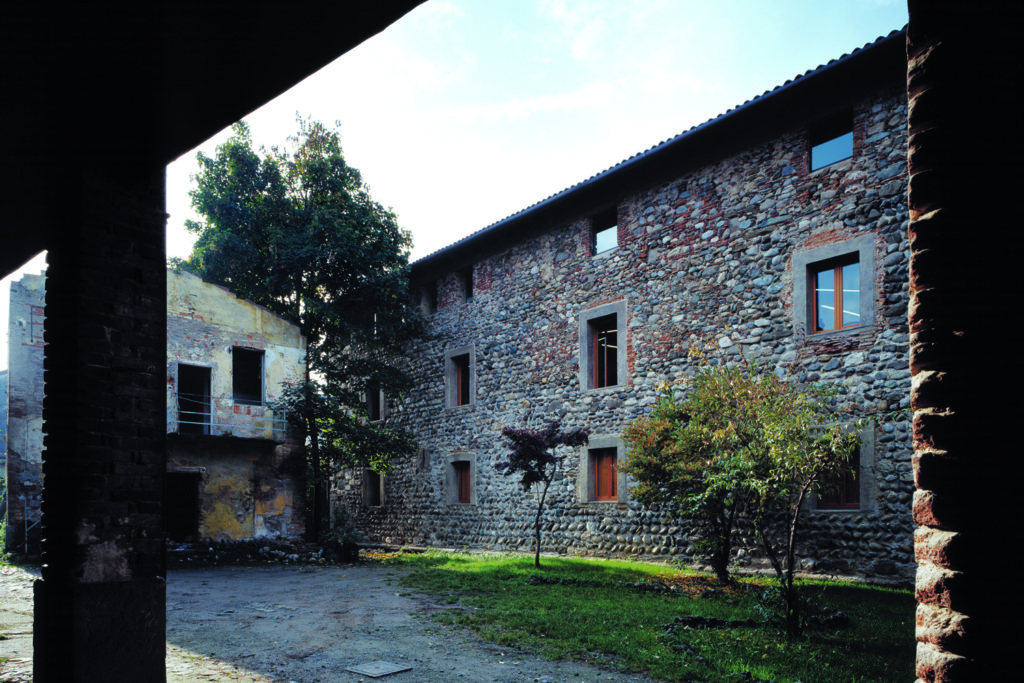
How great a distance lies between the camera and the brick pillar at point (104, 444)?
3.06 metres

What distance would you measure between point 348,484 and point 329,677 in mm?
16345

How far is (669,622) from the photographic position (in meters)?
6.31

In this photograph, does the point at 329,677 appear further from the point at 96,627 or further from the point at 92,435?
the point at 92,435

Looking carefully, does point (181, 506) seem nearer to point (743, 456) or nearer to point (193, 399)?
point (193, 399)

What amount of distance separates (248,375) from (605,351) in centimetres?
851

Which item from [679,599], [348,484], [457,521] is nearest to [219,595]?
[679,599]

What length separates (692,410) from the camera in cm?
855

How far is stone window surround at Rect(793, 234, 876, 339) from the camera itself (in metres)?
9.32

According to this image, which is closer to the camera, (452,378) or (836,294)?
(836,294)

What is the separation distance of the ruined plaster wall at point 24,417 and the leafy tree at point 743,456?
1085 centimetres

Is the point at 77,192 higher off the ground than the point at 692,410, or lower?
higher

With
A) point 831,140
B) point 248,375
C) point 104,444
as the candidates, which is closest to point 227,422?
point 248,375

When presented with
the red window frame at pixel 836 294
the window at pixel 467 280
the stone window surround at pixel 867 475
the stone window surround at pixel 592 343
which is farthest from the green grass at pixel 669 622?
the window at pixel 467 280

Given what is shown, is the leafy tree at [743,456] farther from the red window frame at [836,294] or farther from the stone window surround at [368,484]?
the stone window surround at [368,484]
